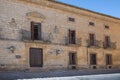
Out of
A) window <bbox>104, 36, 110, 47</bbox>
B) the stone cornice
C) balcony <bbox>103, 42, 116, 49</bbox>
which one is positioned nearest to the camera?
the stone cornice

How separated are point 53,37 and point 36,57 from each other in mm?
2826

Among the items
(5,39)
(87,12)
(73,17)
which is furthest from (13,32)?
(87,12)

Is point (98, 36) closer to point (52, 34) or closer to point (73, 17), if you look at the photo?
point (73, 17)

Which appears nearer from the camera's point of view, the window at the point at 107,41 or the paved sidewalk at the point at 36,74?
the paved sidewalk at the point at 36,74

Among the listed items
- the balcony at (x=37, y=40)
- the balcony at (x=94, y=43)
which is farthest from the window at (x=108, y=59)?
the balcony at (x=37, y=40)

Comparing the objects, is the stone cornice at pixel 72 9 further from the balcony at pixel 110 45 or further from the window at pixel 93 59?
the window at pixel 93 59

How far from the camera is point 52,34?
78.1 feet

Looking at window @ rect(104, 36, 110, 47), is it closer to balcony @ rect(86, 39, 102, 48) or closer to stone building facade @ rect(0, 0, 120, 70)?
stone building facade @ rect(0, 0, 120, 70)

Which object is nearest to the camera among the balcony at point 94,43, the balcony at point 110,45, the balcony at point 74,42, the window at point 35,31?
the window at point 35,31

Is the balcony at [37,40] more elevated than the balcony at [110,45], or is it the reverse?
the balcony at [37,40]

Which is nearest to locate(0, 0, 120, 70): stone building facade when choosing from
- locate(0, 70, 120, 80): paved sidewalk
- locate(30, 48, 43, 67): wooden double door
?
locate(30, 48, 43, 67): wooden double door

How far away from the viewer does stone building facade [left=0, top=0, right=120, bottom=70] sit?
2042cm

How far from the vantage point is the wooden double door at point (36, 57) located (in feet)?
71.4

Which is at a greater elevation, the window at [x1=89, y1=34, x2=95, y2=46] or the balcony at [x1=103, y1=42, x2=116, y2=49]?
the window at [x1=89, y1=34, x2=95, y2=46]
